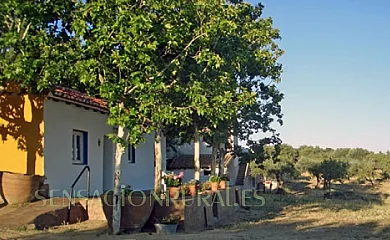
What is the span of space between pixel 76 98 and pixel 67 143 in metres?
1.73

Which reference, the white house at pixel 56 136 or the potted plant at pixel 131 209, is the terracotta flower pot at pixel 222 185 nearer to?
the white house at pixel 56 136

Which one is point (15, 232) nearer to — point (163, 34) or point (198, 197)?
point (163, 34)

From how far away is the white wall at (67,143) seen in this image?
16.1 m

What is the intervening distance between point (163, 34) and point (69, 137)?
21.5ft

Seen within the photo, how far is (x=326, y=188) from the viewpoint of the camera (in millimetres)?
48812

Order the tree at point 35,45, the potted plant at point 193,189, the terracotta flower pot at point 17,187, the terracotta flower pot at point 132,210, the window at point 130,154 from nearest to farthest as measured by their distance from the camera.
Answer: the tree at point 35,45, the terracotta flower pot at point 132,210, the terracotta flower pot at point 17,187, the potted plant at point 193,189, the window at point 130,154

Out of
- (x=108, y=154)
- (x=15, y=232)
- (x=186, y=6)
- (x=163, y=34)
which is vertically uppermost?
(x=186, y=6)

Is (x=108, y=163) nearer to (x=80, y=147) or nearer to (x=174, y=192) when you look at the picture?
(x=80, y=147)

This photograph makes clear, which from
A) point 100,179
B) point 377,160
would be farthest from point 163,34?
point 377,160

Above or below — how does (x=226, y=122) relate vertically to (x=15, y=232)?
above

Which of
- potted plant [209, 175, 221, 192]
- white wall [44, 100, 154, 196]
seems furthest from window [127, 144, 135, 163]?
potted plant [209, 175, 221, 192]

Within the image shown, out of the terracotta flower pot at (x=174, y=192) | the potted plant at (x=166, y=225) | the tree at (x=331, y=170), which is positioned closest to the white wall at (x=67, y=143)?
the terracotta flower pot at (x=174, y=192)

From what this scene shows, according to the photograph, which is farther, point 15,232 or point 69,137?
point 69,137

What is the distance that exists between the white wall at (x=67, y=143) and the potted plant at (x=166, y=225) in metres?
4.19
